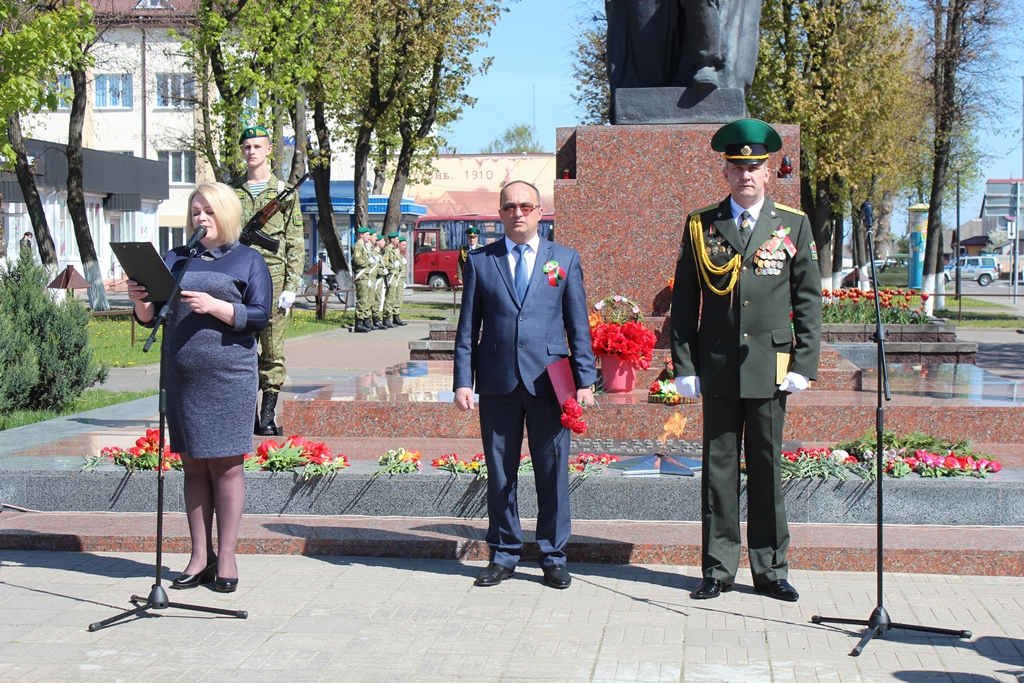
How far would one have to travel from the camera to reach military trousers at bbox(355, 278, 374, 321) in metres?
24.5

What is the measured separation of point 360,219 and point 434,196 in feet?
90.6

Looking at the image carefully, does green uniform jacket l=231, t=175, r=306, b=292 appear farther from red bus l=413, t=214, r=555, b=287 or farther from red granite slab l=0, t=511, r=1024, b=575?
red bus l=413, t=214, r=555, b=287

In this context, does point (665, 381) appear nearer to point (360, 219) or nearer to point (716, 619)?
point (716, 619)

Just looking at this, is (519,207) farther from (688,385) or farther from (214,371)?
(214,371)

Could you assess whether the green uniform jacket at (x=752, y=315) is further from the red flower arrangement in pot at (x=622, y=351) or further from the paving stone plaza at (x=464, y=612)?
the red flower arrangement in pot at (x=622, y=351)

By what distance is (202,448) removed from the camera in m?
5.52

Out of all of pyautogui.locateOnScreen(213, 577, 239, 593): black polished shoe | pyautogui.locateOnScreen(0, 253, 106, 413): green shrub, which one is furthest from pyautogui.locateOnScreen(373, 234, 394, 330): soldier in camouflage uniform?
pyautogui.locateOnScreen(213, 577, 239, 593): black polished shoe

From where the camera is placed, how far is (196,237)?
552 cm

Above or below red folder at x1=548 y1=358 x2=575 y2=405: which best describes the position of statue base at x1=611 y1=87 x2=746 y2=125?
above

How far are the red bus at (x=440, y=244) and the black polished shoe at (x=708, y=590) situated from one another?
4563 centimetres

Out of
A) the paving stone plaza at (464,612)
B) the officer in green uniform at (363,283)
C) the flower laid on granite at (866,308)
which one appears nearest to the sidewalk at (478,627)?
the paving stone plaza at (464,612)

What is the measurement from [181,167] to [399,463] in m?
51.5

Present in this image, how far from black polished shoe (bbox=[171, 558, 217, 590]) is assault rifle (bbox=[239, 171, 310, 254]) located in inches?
100

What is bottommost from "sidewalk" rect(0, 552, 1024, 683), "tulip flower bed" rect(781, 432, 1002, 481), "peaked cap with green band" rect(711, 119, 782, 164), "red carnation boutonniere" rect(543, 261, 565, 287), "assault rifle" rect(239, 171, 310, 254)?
"sidewalk" rect(0, 552, 1024, 683)
